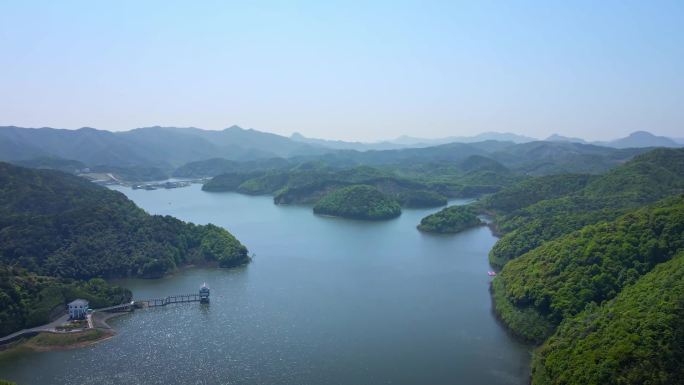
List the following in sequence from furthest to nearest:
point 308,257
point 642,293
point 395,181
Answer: point 395,181 < point 308,257 < point 642,293

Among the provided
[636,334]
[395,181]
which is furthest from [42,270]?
[395,181]

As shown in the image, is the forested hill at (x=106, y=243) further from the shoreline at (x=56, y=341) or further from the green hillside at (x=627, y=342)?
the green hillside at (x=627, y=342)

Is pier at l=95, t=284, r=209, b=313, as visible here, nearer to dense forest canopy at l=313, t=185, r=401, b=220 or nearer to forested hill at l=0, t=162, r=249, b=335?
forested hill at l=0, t=162, r=249, b=335

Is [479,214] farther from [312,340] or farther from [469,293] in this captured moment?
[312,340]

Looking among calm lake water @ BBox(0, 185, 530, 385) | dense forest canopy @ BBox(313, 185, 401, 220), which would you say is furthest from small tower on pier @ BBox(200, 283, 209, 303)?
dense forest canopy @ BBox(313, 185, 401, 220)

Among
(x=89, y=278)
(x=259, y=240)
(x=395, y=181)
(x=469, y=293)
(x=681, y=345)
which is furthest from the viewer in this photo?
(x=395, y=181)

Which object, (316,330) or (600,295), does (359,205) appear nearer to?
(316,330)
